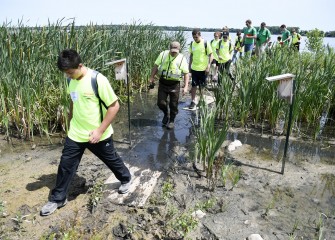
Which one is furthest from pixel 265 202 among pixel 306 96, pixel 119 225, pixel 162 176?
pixel 306 96

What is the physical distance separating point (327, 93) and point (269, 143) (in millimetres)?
1505

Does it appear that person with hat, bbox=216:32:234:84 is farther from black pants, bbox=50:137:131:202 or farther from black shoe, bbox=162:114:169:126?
black pants, bbox=50:137:131:202

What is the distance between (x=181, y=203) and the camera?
10.4 feet

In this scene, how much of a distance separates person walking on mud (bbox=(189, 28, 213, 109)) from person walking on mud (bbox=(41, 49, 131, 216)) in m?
3.78

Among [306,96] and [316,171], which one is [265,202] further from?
[306,96]

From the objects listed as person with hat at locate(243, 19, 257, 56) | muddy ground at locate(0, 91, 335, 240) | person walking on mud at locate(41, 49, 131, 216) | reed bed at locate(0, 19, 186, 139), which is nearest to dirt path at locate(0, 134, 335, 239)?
muddy ground at locate(0, 91, 335, 240)

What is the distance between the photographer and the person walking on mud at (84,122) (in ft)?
9.03

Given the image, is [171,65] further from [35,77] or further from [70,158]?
[70,158]

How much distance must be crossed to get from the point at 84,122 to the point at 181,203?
4.29 ft

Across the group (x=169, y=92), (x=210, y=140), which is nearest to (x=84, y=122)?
(x=210, y=140)

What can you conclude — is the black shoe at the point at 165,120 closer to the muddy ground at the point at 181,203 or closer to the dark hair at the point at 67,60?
the muddy ground at the point at 181,203

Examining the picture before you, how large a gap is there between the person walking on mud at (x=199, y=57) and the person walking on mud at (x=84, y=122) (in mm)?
3785

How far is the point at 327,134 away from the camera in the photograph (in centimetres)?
537

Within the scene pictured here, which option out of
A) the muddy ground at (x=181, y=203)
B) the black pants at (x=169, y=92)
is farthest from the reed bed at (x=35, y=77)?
the black pants at (x=169, y=92)
